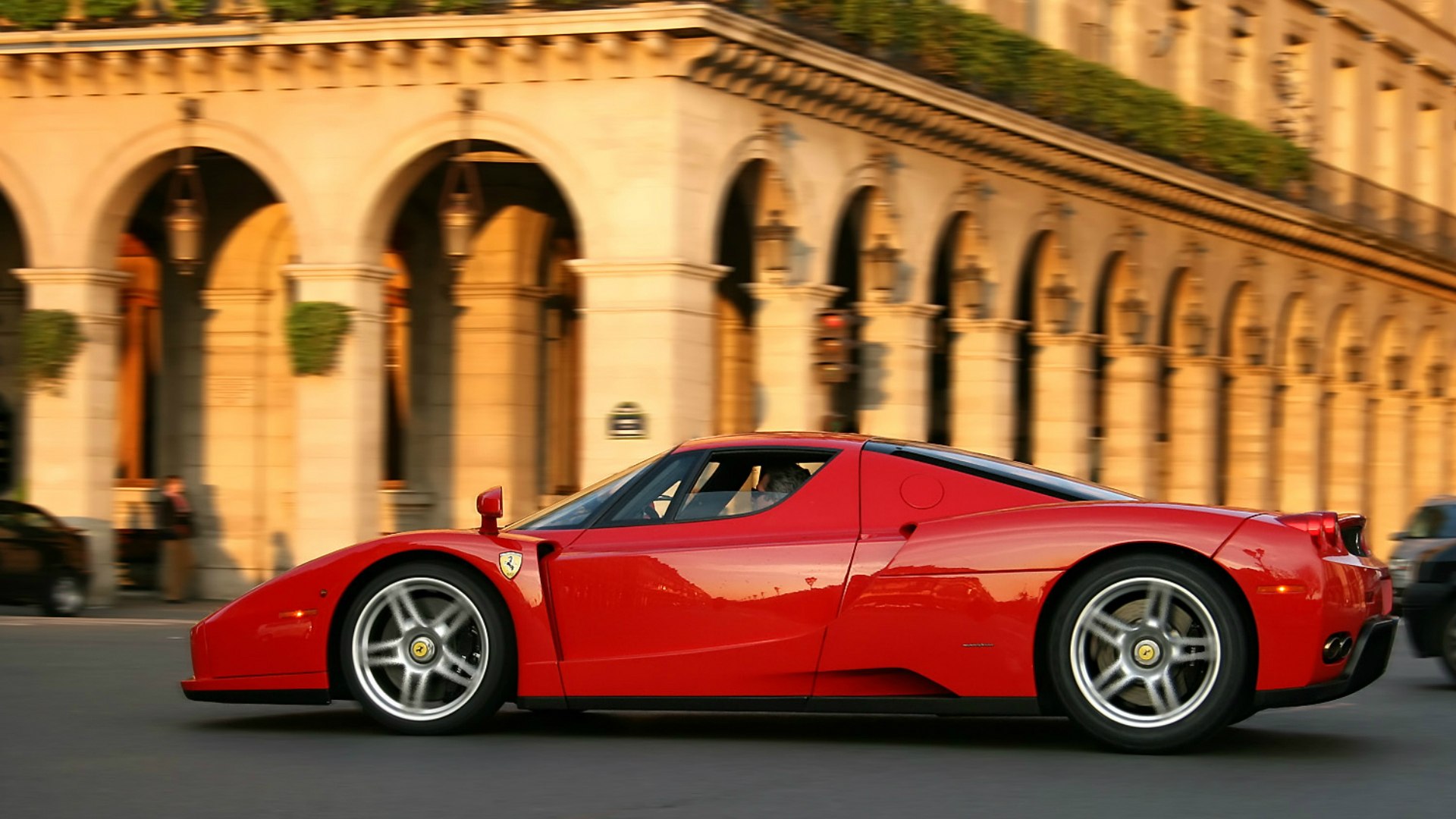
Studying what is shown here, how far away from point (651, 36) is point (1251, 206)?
17.4m

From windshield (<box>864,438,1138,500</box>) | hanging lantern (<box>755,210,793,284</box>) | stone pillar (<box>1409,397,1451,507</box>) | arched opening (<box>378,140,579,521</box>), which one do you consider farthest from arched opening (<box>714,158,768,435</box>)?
stone pillar (<box>1409,397,1451,507</box>)

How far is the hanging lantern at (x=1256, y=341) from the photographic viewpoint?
36219 mm

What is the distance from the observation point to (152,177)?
22.2 meters

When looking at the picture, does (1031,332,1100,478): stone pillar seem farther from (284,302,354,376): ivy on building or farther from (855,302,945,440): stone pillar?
(284,302,354,376): ivy on building

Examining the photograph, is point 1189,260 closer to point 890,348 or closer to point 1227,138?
point 1227,138

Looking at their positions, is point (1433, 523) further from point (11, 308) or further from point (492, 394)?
point (11, 308)

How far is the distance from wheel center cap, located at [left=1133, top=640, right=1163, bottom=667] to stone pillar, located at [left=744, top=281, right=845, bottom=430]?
14.5m

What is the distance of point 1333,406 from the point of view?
139 ft

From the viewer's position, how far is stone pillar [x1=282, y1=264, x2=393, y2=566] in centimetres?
2125

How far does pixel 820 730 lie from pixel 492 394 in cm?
1666

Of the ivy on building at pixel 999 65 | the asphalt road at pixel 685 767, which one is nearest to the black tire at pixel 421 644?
the asphalt road at pixel 685 767

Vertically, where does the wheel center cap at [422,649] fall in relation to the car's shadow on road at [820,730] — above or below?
above

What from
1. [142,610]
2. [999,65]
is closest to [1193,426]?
[999,65]

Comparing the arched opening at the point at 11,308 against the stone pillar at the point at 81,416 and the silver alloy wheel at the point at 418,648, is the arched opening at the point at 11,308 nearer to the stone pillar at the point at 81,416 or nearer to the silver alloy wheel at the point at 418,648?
the stone pillar at the point at 81,416
